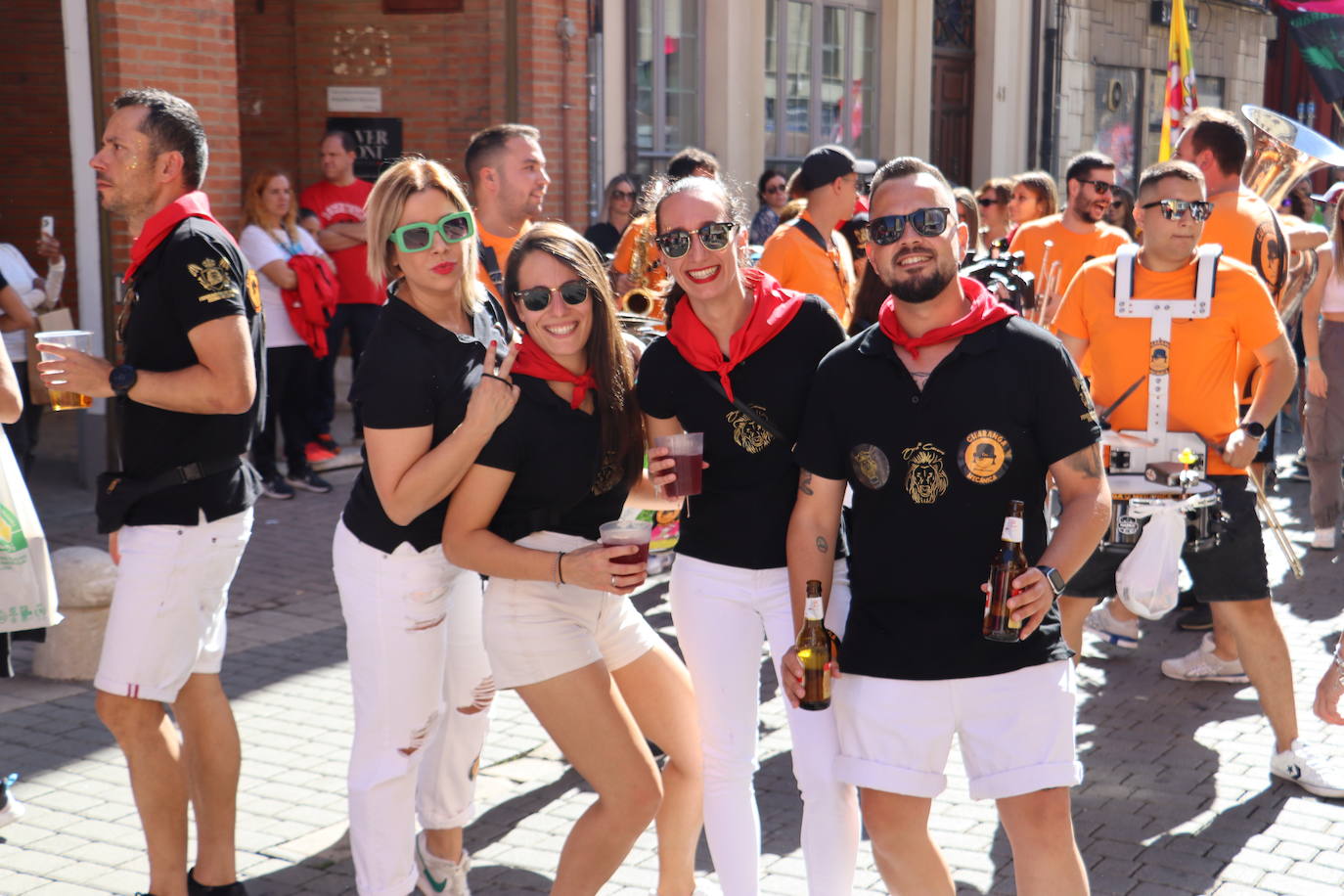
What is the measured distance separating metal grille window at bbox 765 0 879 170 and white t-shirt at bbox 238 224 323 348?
21.8ft

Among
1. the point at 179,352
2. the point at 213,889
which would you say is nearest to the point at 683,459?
the point at 179,352

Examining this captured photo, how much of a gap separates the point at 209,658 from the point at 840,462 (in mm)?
1900

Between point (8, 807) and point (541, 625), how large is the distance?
2188mm

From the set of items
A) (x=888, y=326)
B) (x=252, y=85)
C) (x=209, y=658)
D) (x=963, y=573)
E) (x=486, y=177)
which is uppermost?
(x=252, y=85)

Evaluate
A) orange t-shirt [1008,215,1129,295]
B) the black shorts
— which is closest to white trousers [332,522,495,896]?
the black shorts

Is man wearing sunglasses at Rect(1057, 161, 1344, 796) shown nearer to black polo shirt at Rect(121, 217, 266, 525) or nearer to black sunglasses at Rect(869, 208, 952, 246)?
black sunglasses at Rect(869, 208, 952, 246)

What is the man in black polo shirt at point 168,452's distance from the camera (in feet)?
12.9

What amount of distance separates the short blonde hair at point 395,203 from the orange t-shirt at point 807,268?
2.59 m

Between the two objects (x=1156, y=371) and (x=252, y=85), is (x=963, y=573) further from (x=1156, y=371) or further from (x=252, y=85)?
(x=252, y=85)

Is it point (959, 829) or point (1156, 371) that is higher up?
point (1156, 371)

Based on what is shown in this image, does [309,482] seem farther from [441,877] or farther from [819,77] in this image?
[819,77]

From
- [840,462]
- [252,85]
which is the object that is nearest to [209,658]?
[840,462]

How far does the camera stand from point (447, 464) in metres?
3.64

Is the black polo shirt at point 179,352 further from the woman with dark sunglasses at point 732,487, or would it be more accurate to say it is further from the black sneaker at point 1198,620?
the black sneaker at point 1198,620
